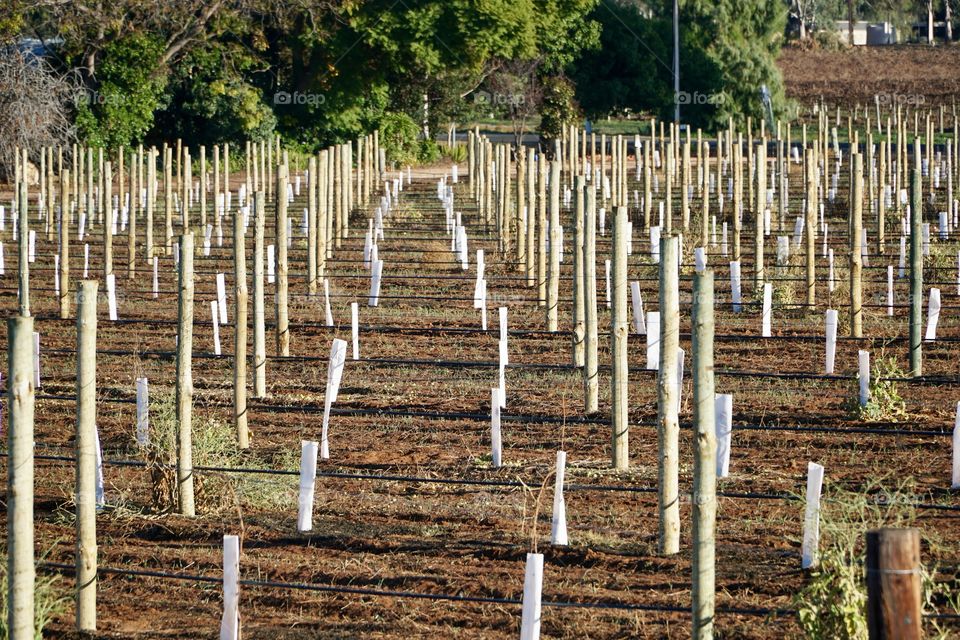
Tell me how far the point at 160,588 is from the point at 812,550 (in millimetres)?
2820

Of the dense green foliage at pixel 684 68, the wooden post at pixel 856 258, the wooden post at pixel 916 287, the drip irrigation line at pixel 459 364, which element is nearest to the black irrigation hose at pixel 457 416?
the drip irrigation line at pixel 459 364

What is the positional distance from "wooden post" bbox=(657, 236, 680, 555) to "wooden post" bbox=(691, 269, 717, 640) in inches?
26.1

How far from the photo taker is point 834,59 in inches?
2094

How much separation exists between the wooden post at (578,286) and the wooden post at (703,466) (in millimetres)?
4592

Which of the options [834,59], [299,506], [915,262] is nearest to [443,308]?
[915,262]

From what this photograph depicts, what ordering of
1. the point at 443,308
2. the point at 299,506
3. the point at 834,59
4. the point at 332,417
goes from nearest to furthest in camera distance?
the point at 299,506 < the point at 332,417 < the point at 443,308 < the point at 834,59

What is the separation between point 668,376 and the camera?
Result: 645 cm

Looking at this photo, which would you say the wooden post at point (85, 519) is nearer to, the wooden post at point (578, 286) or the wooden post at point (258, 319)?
the wooden post at point (258, 319)

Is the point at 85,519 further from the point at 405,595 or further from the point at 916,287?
the point at 916,287

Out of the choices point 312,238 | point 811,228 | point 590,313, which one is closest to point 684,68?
point 312,238

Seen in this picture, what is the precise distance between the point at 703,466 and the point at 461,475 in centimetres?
303

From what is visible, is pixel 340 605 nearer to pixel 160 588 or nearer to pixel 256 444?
pixel 160 588

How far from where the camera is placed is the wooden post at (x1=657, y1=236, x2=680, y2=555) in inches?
248

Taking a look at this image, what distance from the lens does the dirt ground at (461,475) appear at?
6258mm
